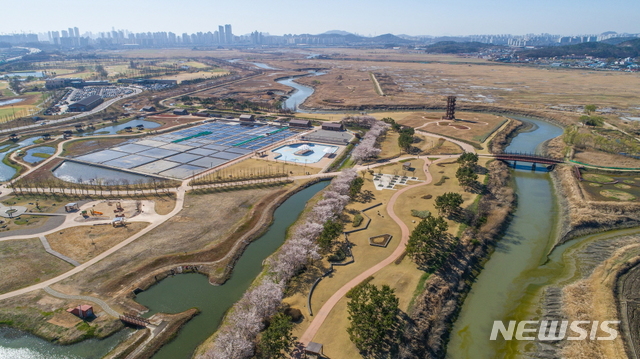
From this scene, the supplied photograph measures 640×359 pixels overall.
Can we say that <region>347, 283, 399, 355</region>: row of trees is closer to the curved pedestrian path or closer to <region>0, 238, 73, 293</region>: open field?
the curved pedestrian path

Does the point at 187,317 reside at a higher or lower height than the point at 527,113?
lower

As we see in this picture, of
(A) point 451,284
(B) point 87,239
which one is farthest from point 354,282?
(B) point 87,239

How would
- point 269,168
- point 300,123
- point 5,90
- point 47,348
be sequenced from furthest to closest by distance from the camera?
1. point 5,90
2. point 300,123
3. point 269,168
4. point 47,348

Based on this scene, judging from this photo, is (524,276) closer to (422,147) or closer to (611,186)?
(611,186)

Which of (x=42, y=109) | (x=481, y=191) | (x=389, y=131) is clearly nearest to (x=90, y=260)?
(x=481, y=191)

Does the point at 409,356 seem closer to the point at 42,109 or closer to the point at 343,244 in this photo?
the point at 343,244

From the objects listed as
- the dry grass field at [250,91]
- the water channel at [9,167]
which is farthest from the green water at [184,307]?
the dry grass field at [250,91]
